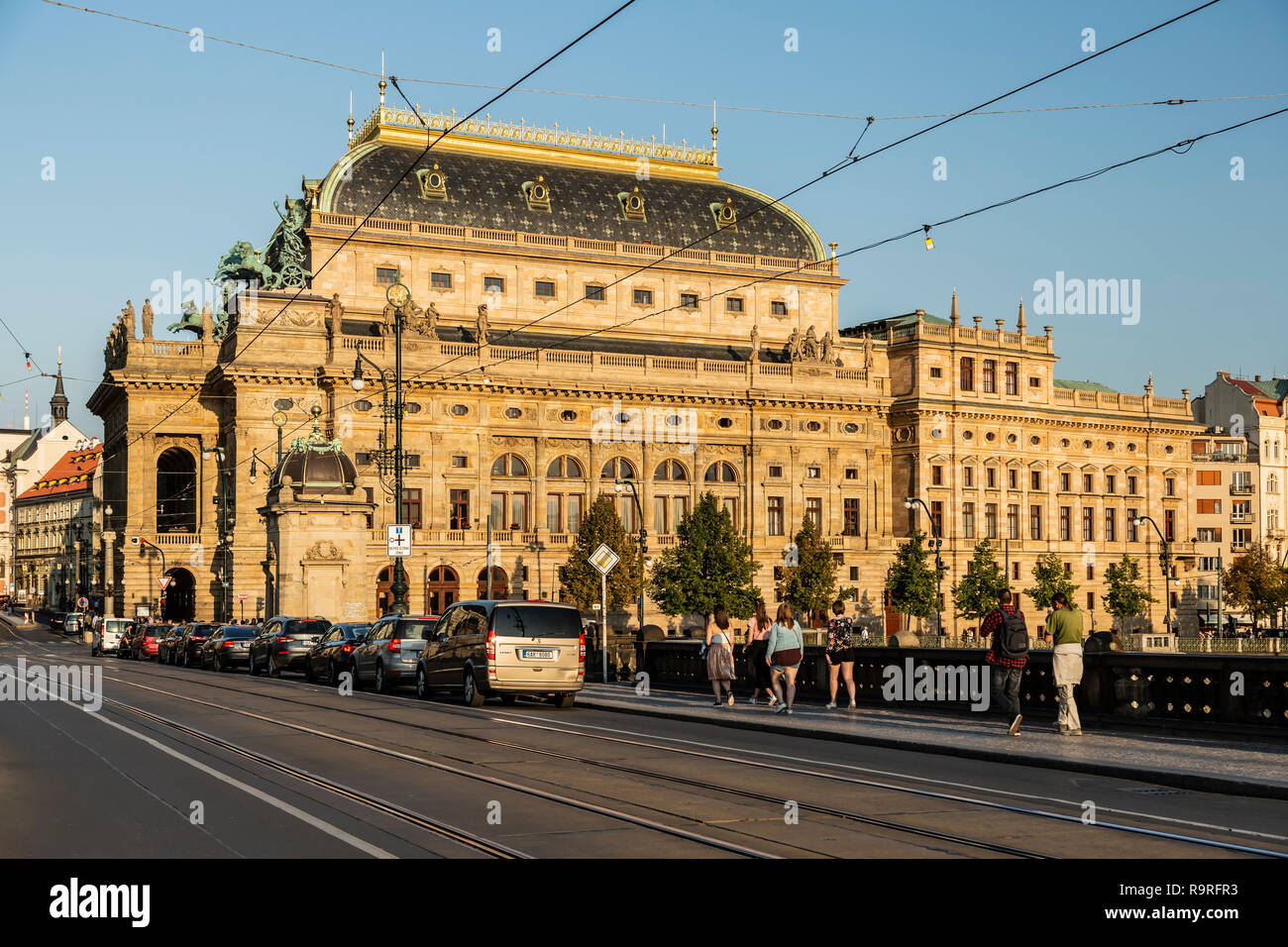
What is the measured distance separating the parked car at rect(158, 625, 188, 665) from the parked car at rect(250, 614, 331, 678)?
11.0 m

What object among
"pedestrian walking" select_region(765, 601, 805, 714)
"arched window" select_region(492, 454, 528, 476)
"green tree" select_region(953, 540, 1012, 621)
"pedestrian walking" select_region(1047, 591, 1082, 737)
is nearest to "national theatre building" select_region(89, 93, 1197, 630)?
"arched window" select_region(492, 454, 528, 476)

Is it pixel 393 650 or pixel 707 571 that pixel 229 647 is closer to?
pixel 393 650

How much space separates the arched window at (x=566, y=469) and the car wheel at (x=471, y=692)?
5284 cm

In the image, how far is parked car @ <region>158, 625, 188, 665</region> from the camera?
53969mm

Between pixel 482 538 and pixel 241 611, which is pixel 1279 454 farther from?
pixel 241 611

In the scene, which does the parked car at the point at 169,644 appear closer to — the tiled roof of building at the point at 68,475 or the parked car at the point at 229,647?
the parked car at the point at 229,647

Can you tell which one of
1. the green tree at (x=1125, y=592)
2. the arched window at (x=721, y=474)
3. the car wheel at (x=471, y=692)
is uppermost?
the arched window at (x=721, y=474)

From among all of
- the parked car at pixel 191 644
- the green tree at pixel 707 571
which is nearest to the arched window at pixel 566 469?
the green tree at pixel 707 571

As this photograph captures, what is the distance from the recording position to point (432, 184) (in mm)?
82625

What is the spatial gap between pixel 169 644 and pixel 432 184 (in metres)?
36.4

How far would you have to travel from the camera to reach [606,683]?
116ft

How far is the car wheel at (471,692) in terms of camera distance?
88.6 feet
